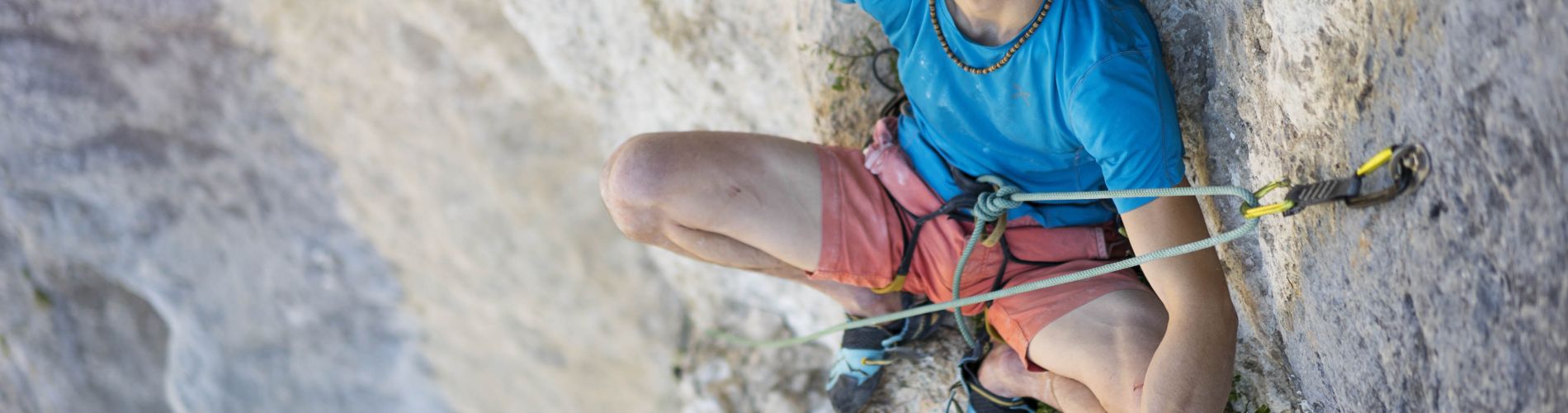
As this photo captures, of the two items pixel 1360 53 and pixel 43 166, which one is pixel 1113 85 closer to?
pixel 1360 53

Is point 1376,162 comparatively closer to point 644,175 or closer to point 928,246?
point 928,246

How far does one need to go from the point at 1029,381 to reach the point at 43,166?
352 centimetres

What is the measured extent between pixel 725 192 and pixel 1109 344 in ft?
2.32

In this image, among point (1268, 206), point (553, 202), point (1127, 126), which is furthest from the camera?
point (553, 202)

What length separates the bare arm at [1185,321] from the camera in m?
1.48

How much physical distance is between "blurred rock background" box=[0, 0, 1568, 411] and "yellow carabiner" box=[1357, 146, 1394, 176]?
2 cm

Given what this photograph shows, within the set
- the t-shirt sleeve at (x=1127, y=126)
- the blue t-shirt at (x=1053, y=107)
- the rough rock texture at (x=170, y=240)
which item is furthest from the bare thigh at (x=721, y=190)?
the rough rock texture at (x=170, y=240)

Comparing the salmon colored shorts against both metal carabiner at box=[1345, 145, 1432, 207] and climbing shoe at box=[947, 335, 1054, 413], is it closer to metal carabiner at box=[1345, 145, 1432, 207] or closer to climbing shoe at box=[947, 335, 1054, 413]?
climbing shoe at box=[947, 335, 1054, 413]

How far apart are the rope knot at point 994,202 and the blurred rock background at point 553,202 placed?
0.29 metres

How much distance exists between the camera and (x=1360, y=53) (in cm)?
116

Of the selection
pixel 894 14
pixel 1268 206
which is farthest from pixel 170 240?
pixel 1268 206

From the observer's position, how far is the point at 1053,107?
1.58 metres

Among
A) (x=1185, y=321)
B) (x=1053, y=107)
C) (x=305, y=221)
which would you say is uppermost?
(x=305, y=221)

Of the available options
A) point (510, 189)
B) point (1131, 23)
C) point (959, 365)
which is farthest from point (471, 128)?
point (1131, 23)
